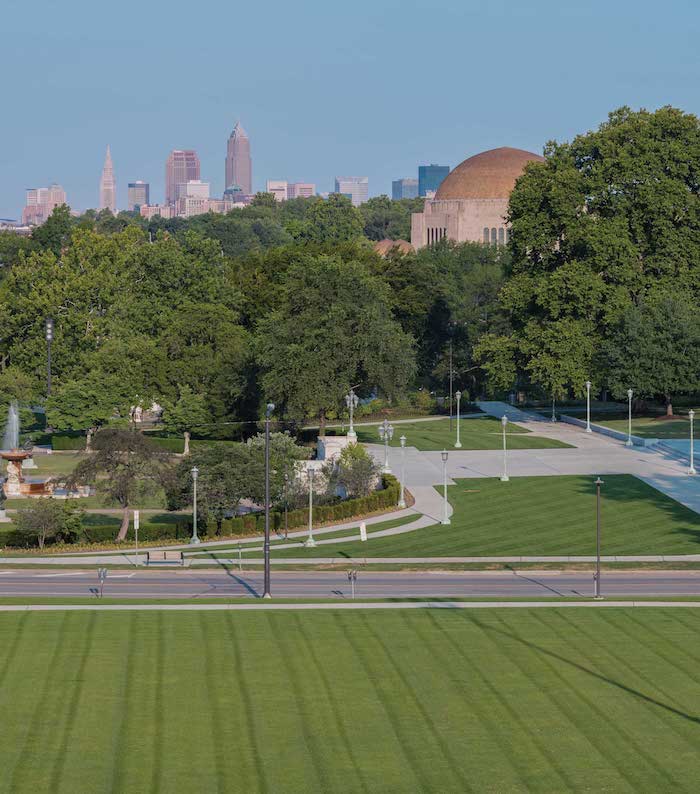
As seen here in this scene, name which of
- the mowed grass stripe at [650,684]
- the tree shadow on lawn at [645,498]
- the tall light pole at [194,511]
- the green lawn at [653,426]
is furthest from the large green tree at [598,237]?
the mowed grass stripe at [650,684]

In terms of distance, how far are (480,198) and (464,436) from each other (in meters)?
76.3

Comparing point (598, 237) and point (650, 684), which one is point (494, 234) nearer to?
point (598, 237)

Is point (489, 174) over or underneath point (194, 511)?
over

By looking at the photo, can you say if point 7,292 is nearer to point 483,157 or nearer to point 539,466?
point 539,466

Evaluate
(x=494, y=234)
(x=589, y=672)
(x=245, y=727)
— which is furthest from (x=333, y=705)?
(x=494, y=234)

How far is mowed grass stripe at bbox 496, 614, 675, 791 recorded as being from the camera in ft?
94.5

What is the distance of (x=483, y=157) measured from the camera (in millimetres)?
167250

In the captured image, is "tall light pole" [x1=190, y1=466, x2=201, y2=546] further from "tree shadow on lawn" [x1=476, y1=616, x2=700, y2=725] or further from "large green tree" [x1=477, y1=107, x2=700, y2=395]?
"large green tree" [x1=477, y1=107, x2=700, y2=395]

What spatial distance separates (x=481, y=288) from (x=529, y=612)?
82604 mm

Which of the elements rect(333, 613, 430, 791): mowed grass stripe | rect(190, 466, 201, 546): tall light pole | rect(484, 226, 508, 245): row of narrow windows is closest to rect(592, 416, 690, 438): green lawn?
rect(190, 466, 201, 546): tall light pole

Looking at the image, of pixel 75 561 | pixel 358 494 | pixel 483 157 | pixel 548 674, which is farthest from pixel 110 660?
pixel 483 157

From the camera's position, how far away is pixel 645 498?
227ft

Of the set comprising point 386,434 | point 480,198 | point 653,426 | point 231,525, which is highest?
point 480,198

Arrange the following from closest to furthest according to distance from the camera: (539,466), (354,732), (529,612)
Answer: (354,732) → (529,612) → (539,466)
